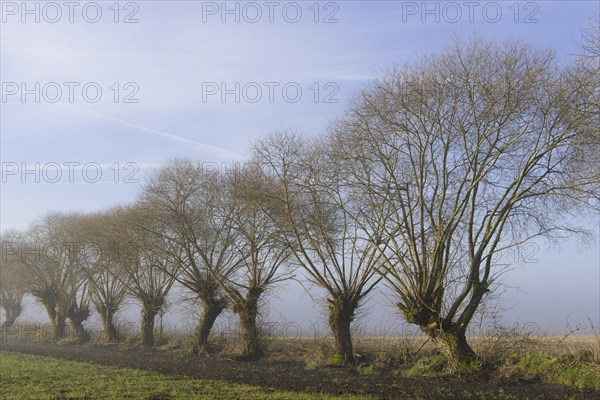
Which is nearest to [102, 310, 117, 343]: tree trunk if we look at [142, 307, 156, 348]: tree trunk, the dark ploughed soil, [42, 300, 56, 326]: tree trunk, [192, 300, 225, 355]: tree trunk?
[142, 307, 156, 348]: tree trunk

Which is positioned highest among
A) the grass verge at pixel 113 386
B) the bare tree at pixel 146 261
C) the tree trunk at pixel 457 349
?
the bare tree at pixel 146 261

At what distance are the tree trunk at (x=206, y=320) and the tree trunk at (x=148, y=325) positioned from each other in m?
6.64

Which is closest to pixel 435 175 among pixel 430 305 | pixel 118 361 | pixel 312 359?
pixel 430 305

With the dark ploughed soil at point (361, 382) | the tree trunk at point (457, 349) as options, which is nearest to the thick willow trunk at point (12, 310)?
the dark ploughed soil at point (361, 382)

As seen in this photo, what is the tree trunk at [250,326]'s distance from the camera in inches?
998

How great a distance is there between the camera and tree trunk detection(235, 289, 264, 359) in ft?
83.2

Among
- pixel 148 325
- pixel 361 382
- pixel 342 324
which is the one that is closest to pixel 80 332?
pixel 148 325

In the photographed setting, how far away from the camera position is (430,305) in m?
17.0

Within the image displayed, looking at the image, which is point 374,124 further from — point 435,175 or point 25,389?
point 25,389

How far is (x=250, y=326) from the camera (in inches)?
1013

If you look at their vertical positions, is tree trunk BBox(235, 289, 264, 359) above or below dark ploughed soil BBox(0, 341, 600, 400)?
above

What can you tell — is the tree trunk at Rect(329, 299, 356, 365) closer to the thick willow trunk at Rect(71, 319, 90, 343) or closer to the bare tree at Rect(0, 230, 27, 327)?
the thick willow trunk at Rect(71, 319, 90, 343)

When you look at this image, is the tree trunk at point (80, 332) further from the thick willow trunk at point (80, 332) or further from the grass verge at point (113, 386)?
the grass verge at point (113, 386)

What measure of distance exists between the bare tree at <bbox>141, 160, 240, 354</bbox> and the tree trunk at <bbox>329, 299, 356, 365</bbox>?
732 cm
